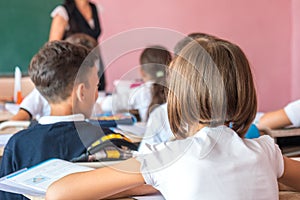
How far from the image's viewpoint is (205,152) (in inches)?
35.8

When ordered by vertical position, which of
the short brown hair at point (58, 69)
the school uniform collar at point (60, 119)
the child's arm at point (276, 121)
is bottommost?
the child's arm at point (276, 121)

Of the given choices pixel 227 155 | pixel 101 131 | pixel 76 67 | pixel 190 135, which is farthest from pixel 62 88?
pixel 227 155

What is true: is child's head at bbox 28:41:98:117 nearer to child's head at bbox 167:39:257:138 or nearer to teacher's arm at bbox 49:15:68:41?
child's head at bbox 167:39:257:138

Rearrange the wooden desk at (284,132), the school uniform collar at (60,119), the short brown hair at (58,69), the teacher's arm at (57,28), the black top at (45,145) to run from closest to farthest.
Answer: the black top at (45,145) → the school uniform collar at (60,119) → the short brown hair at (58,69) → the wooden desk at (284,132) → the teacher's arm at (57,28)

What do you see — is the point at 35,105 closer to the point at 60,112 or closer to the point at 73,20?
the point at 60,112

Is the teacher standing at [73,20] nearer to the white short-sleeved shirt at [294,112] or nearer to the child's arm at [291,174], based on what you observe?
the white short-sleeved shirt at [294,112]

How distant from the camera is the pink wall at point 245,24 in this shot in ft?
14.7

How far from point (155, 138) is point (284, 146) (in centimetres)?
63

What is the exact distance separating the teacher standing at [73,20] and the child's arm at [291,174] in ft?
8.34

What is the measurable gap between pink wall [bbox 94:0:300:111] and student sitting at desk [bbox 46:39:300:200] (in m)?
3.43

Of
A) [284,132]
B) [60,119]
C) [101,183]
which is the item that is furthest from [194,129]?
[284,132]

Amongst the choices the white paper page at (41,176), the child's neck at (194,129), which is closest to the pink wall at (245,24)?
the white paper page at (41,176)

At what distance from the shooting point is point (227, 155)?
0.92 m

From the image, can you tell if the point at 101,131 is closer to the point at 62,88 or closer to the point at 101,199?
the point at 62,88
